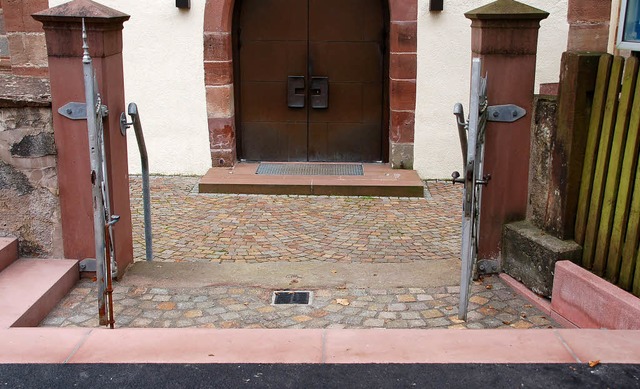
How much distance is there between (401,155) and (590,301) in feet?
16.8

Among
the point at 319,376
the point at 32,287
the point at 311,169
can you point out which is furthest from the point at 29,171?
the point at 311,169

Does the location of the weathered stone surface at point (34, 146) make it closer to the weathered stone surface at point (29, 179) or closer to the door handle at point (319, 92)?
the weathered stone surface at point (29, 179)

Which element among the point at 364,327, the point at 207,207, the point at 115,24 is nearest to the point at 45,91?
the point at 115,24

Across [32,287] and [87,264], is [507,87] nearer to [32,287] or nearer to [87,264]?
[87,264]

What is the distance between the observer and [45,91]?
195 inches

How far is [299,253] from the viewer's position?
6.38m

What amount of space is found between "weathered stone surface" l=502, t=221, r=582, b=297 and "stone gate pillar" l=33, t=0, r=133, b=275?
8.47ft

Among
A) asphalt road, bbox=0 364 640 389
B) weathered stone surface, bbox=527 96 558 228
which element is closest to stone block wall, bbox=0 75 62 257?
asphalt road, bbox=0 364 640 389

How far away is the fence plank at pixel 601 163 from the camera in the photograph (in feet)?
14.1

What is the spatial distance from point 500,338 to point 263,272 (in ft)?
6.92

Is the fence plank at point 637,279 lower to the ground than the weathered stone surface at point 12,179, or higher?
lower

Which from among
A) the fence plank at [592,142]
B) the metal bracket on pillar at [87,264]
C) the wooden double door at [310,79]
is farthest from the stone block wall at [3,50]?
the fence plank at [592,142]

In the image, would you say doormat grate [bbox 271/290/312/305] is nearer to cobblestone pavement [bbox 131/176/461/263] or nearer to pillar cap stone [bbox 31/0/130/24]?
cobblestone pavement [bbox 131/176/461/263]

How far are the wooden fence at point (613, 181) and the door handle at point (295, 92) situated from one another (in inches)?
209
